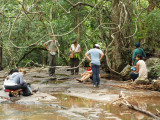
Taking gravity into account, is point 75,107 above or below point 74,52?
below

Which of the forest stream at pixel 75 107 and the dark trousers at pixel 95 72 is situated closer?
the forest stream at pixel 75 107

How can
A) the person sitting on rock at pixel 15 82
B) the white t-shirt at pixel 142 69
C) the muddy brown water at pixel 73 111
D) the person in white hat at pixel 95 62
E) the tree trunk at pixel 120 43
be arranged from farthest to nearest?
1. the tree trunk at pixel 120 43
2. the person in white hat at pixel 95 62
3. the white t-shirt at pixel 142 69
4. the person sitting on rock at pixel 15 82
5. the muddy brown water at pixel 73 111

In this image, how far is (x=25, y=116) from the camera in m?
5.54

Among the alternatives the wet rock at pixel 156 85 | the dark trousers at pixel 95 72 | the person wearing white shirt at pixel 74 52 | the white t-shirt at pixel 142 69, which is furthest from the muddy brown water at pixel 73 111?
the person wearing white shirt at pixel 74 52

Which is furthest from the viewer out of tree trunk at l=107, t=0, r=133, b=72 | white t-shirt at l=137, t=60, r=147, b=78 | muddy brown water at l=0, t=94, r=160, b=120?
tree trunk at l=107, t=0, r=133, b=72

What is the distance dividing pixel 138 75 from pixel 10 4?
375 inches

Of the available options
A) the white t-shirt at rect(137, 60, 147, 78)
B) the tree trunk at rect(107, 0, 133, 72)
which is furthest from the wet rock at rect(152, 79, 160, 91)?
the tree trunk at rect(107, 0, 133, 72)

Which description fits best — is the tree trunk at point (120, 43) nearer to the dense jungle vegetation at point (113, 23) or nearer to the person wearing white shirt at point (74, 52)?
the dense jungle vegetation at point (113, 23)

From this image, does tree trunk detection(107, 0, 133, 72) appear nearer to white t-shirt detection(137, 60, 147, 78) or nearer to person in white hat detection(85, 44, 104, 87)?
person in white hat detection(85, 44, 104, 87)

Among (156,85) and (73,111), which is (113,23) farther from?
(73,111)

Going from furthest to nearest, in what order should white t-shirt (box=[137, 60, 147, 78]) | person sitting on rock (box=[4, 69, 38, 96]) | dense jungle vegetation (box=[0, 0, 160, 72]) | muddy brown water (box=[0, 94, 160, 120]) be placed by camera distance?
dense jungle vegetation (box=[0, 0, 160, 72])
white t-shirt (box=[137, 60, 147, 78])
person sitting on rock (box=[4, 69, 38, 96])
muddy brown water (box=[0, 94, 160, 120])

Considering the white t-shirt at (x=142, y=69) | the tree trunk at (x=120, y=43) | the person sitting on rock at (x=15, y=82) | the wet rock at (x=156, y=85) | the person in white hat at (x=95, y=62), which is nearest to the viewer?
the person sitting on rock at (x=15, y=82)

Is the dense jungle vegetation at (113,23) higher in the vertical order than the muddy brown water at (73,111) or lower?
higher

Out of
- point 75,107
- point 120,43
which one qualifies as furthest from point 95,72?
point 120,43
